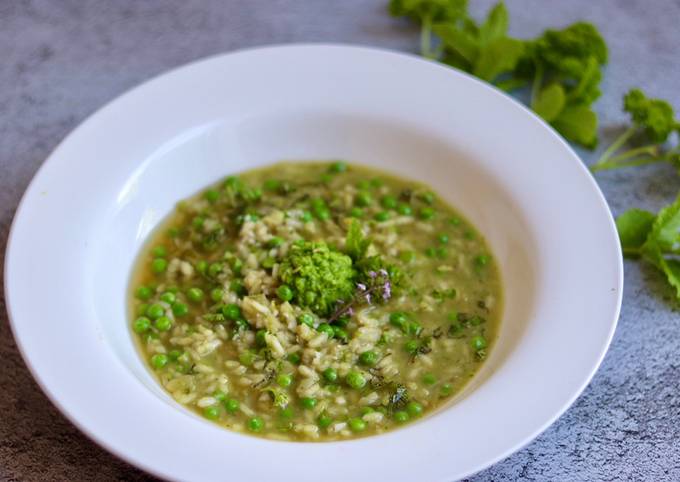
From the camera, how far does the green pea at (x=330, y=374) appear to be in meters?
3.93

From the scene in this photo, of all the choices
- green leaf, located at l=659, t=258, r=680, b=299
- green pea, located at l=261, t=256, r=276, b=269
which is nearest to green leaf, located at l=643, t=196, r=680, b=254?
green leaf, located at l=659, t=258, r=680, b=299

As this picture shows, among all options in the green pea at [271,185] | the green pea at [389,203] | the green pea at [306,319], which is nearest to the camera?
the green pea at [306,319]

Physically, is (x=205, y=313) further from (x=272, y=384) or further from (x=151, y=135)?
(x=151, y=135)

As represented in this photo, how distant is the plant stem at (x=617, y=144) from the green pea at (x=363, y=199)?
4.59ft

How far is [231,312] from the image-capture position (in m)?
4.17

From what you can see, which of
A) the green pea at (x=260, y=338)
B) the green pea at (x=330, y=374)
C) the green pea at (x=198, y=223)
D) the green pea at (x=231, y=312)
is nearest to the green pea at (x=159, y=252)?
the green pea at (x=198, y=223)

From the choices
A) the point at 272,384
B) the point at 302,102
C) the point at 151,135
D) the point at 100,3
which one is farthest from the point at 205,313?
the point at 100,3

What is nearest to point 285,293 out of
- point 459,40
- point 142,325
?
point 142,325

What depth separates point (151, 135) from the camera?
4.64 metres

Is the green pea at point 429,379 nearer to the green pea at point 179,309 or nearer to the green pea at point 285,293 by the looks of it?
the green pea at point 285,293

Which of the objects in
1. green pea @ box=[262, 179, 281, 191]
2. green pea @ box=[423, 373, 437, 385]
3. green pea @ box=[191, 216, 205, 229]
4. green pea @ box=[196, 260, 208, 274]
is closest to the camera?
green pea @ box=[423, 373, 437, 385]

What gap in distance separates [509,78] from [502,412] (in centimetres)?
282

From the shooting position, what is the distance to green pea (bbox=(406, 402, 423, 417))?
3.84 m

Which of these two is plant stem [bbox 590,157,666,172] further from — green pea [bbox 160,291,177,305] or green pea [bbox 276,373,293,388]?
green pea [bbox 160,291,177,305]
